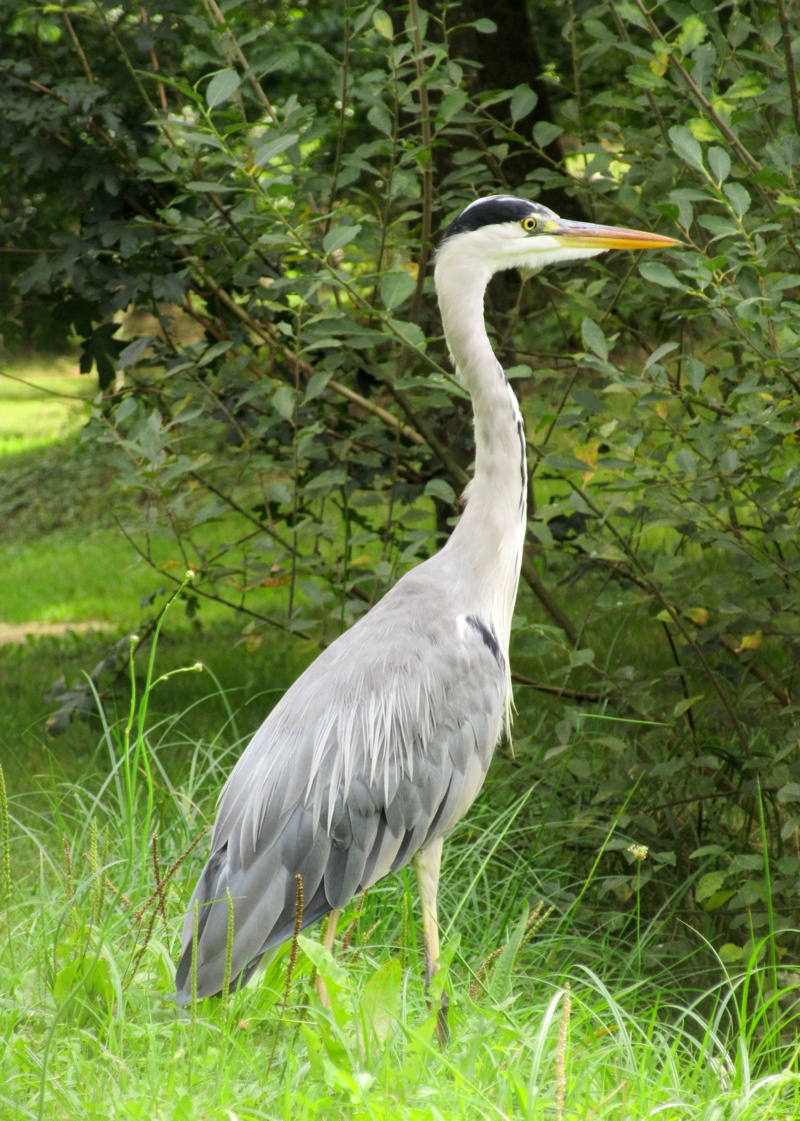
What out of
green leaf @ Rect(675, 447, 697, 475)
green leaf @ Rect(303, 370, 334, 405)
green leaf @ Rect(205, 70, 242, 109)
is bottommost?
green leaf @ Rect(675, 447, 697, 475)

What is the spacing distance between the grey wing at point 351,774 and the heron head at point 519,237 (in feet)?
3.40

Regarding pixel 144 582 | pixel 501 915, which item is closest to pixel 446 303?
pixel 501 915

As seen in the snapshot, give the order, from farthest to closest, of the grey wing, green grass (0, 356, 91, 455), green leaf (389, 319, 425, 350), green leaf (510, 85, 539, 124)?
green grass (0, 356, 91, 455), green leaf (510, 85, 539, 124), green leaf (389, 319, 425, 350), the grey wing

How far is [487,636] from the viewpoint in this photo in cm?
368

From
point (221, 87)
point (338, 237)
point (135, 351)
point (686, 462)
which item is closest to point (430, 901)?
point (686, 462)

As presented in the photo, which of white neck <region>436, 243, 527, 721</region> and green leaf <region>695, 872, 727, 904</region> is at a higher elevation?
white neck <region>436, 243, 527, 721</region>

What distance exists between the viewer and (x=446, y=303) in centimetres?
379

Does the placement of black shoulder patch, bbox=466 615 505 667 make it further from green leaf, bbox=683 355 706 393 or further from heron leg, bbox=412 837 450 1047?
green leaf, bbox=683 355 706 393

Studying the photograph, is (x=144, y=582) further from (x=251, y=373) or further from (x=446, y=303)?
(x=446, y=303)

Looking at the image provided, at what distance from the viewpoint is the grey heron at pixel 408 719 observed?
3.18 m

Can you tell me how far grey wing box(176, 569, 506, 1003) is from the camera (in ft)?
10.3

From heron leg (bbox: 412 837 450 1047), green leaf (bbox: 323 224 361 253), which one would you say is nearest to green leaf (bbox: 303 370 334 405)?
green leaf (bbox: 323 224 361 253)

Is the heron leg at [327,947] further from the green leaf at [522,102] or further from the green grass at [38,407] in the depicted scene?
the green grass at [38,407]

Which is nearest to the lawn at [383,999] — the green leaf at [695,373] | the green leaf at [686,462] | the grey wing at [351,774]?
the grey wing at [351,774]
